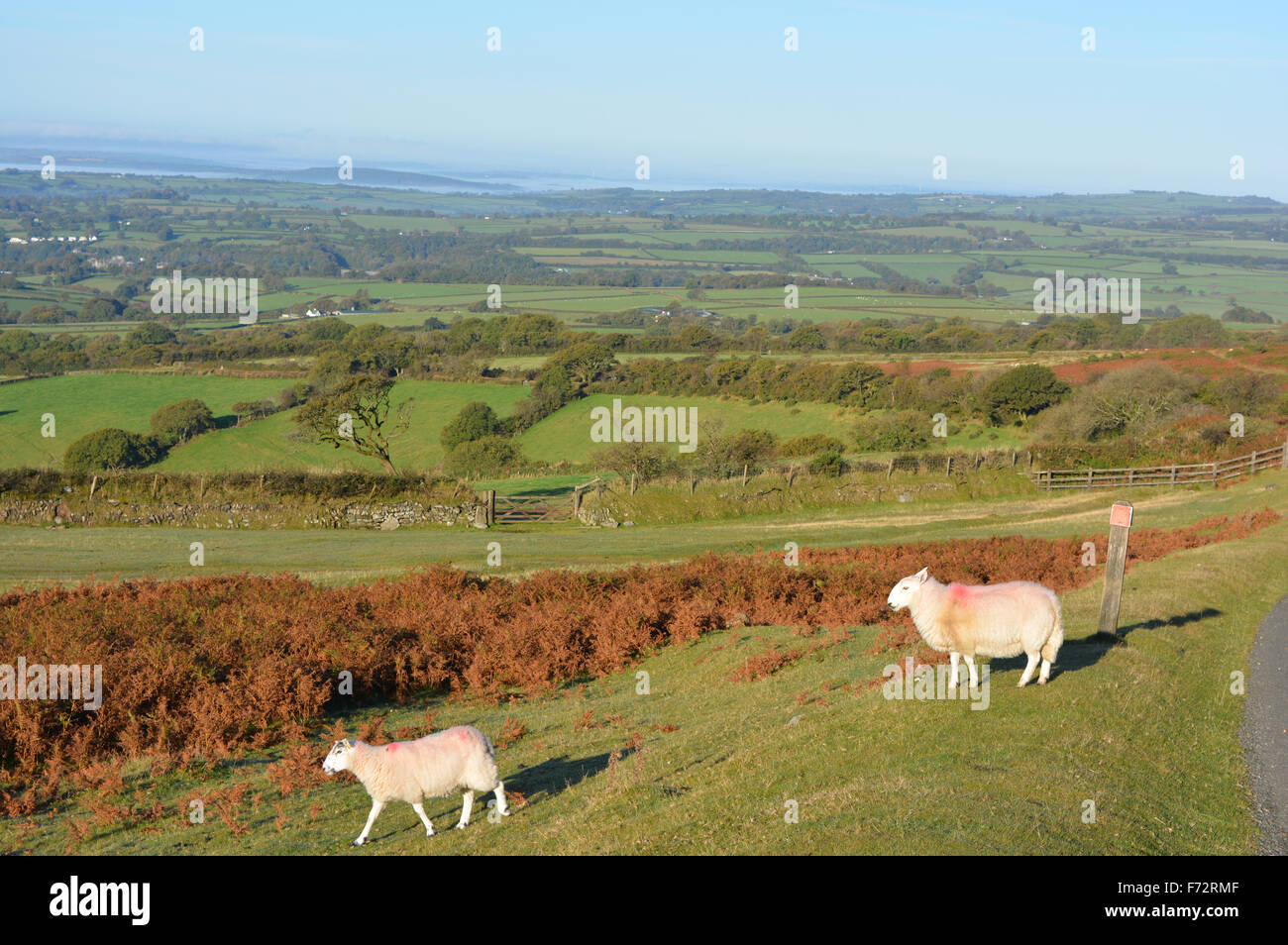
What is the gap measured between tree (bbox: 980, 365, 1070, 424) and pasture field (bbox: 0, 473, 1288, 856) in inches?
2601

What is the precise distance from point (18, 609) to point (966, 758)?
58.6 ft

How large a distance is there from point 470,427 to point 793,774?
264ft

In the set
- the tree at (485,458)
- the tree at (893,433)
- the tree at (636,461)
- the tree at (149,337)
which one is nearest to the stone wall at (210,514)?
the tree at (636,461)

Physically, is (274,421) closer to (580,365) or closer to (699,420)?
(580,365)

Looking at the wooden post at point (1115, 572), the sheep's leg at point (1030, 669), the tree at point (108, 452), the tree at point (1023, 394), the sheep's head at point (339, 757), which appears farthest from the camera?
the tree at point (108, 452)

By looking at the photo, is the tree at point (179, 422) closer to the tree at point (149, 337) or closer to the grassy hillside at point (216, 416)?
the grassy hillside at point (216, 416)

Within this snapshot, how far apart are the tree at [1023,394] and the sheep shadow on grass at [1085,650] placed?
6433cm

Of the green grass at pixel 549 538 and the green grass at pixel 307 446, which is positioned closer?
the green grass at pixel 549 538

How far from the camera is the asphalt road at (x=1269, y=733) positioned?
10.2 m

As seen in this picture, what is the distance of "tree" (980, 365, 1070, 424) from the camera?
79.4 meters

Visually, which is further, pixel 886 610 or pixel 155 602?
pixel 886 610
